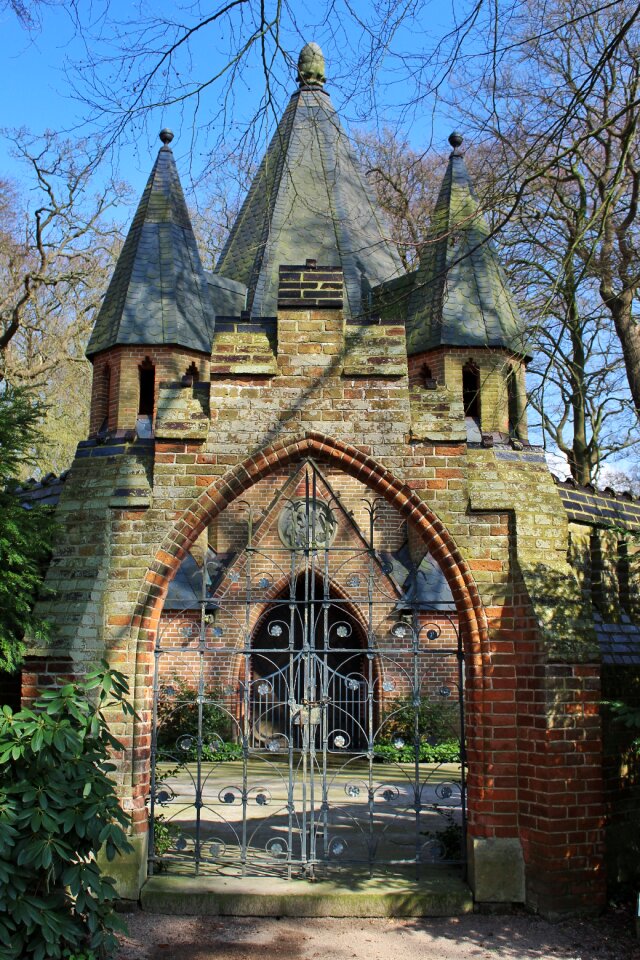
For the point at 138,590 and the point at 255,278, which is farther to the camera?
the point at 255,278

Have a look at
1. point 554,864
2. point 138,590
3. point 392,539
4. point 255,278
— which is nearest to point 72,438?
point 255,278

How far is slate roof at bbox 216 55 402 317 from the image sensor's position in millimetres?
17578

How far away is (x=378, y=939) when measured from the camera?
5746mm

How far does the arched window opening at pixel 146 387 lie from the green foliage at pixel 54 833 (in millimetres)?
10970

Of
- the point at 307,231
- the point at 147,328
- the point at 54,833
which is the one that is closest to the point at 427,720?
the point at 147,328

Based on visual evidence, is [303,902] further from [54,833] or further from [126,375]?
[126,375]

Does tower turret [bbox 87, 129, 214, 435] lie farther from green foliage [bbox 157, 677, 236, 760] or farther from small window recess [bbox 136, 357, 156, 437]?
green foliage [bbox 157, 677, 236, 760]

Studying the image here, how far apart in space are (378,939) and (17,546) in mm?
3671

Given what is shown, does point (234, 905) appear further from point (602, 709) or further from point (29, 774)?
point (602, 709)

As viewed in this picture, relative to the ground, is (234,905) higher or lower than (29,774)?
lower

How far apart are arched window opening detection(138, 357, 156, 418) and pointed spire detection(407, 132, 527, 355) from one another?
4694 millimetres

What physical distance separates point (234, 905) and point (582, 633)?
10.3 ft

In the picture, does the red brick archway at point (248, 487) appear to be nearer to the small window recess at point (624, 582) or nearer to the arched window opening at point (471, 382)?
the small window recess at point (624, 582)

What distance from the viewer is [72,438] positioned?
2539 cm
